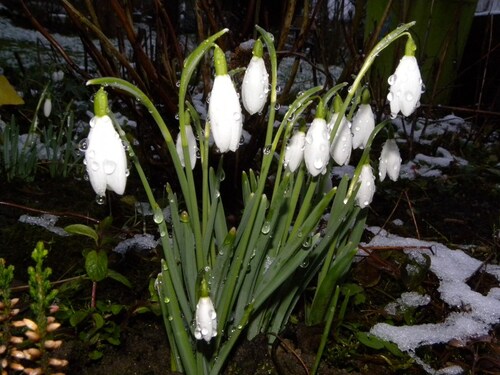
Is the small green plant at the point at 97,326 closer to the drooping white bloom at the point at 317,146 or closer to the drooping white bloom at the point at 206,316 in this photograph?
the drooping white bloom at the point at 206,316

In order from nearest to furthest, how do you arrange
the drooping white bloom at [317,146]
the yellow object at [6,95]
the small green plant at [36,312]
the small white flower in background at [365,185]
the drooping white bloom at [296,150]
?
1. the small green plant at [36,312]
2. the drooping white bloom at [317,146]
3. the drooping white bloom at [296,150]
4. the small white flower in background at [365,185]
5. the yellow object at [6,95]

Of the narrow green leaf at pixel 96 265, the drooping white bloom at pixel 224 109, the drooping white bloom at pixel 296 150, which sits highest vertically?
the drooping white bloom at pixel 224 109

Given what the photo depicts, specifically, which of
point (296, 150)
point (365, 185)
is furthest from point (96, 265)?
point (365, 185)

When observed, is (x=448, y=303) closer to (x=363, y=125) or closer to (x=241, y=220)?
(x=363, y=125)

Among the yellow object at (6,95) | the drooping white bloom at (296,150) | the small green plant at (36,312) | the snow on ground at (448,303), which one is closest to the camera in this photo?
the small green plant at (36,312)

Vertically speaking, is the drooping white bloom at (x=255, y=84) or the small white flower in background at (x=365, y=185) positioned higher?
the drooping white bloom at (x=255, y=84)

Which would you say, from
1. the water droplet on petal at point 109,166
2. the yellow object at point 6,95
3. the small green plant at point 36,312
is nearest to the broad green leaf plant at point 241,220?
the water droplet on petal at point 109,166

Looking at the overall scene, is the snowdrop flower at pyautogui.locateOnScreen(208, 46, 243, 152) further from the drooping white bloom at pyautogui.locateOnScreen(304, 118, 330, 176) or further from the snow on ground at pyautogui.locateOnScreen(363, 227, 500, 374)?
the snow on ground at pyautogui.locateOnScreen(363, 227, 500, 374)
